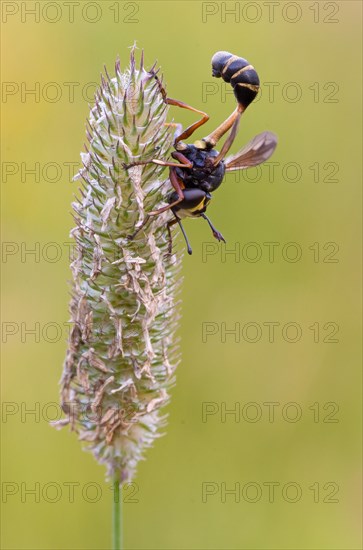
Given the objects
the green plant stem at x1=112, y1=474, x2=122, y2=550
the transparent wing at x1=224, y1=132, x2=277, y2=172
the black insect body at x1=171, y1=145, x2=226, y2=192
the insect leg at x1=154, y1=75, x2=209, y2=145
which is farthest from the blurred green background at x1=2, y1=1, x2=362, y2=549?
the insect leg at x1=154, y1=75, x2=209, y2=145

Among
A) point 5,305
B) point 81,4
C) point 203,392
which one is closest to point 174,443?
point 203,392

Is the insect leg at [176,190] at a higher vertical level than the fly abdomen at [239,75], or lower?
lower

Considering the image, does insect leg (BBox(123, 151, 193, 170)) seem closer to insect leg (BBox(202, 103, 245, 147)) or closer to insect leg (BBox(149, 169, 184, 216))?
insect leg (BBox(149, 169, 184, 216))

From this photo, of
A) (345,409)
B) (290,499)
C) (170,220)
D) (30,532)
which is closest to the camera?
(170,220)

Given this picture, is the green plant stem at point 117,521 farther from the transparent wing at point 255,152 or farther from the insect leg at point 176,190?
the transparent wing at point 255,152

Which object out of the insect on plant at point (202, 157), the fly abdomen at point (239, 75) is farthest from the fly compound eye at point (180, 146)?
the fly abdomen at point (239, 75)

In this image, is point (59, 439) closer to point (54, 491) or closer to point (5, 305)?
point (54, 491)
